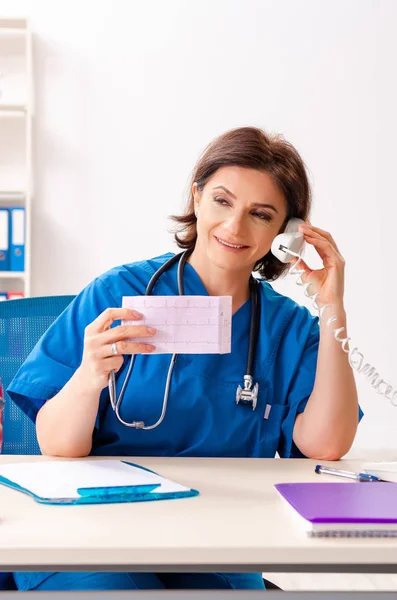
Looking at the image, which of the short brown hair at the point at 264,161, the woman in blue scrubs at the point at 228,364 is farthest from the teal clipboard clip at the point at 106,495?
the short brown hair at the point at 264,161

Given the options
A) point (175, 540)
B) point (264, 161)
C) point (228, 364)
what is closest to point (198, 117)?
point (264, 161)

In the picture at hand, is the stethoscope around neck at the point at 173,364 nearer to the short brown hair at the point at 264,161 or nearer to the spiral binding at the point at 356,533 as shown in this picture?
the short brown hair at the point at 264,161

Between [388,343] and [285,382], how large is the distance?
307 cm

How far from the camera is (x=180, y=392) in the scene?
1.48 m

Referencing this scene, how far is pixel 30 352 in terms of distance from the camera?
164 centimetres

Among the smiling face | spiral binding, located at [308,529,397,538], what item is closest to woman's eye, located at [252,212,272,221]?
the smiling face

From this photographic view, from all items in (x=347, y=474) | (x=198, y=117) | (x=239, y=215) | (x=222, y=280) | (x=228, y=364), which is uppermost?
(x=198, y=117)

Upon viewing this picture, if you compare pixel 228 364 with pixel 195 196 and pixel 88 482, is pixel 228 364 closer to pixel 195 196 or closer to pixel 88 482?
pixel 195 196

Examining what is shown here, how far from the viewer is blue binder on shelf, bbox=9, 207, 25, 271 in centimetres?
403

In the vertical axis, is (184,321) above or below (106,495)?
above

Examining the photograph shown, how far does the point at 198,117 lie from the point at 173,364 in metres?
3.15

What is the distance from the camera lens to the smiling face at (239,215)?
1.53 meters

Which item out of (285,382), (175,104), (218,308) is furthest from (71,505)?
(175,104)

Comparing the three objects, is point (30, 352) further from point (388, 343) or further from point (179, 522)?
point (388, 343)
